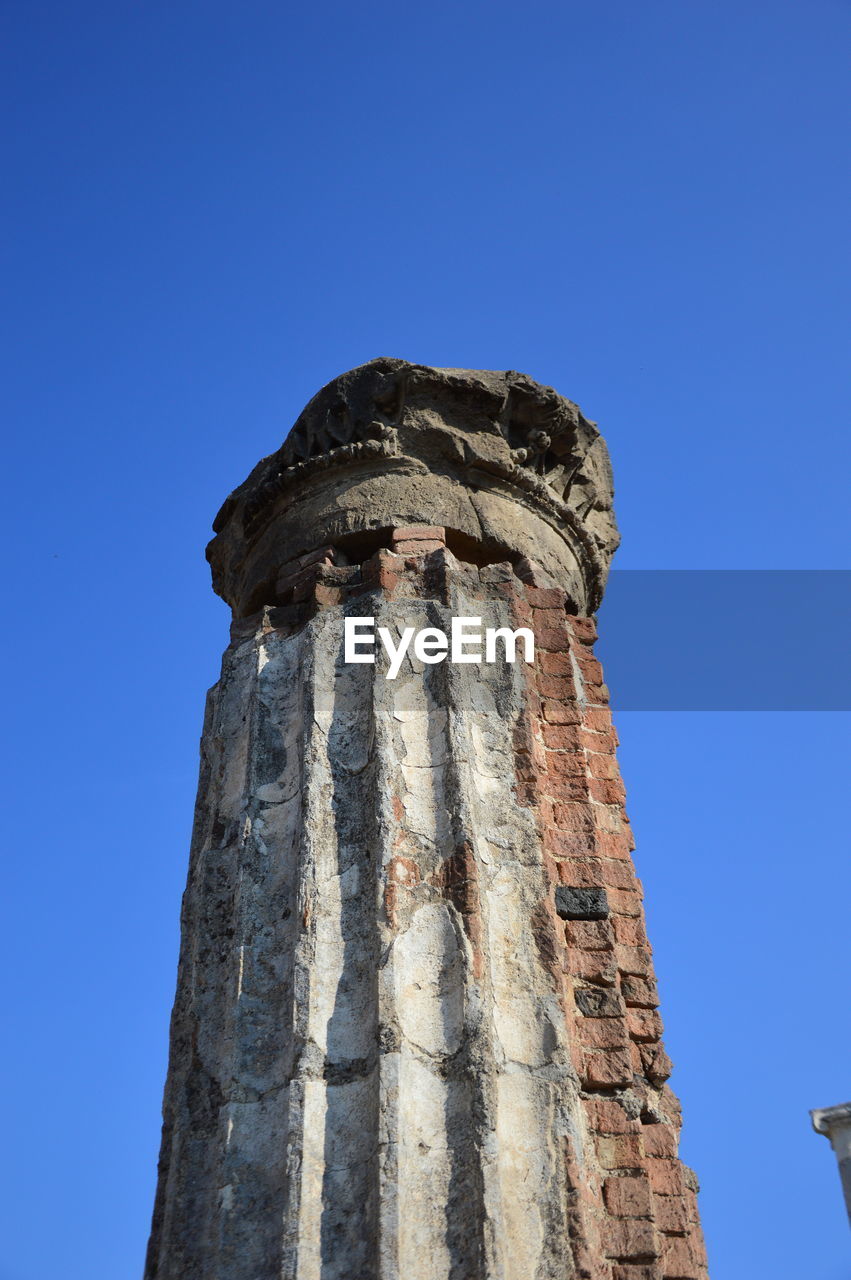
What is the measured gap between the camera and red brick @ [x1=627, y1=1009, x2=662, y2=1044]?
4.18 meters

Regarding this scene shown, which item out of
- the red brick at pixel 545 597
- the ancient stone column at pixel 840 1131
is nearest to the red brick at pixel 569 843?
the red brick at pixel 545 597

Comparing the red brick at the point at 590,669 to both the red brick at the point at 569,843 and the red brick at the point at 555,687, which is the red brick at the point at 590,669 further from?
the red brick at the point at 569,843

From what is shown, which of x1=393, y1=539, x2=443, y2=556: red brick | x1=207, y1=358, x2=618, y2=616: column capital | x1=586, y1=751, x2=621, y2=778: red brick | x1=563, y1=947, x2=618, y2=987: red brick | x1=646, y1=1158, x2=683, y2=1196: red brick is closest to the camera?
x1=646, y1=1158, x2=683, y2=1196: red brick

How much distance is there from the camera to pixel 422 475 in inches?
212

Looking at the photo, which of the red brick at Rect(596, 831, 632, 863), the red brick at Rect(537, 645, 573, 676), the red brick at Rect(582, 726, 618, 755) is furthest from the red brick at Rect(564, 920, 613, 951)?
the red brick at Rect(537, 645, 573, 676)

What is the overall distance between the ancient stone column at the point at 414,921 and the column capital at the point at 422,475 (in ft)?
0.05

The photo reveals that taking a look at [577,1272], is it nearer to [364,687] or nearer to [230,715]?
[364,687]

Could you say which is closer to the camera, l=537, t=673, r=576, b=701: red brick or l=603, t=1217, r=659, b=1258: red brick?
l=603, t=1217, r=659, b=1258: red brick

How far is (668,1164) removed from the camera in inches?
154

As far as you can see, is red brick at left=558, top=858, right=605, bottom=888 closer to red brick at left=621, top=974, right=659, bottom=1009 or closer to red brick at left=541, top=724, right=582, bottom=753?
red brick at left=621, top=974, right=659, bottom=1009

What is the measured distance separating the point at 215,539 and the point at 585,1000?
Result: 2987 millimetres

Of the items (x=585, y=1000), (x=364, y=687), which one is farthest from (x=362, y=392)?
(x=585, y=1000)

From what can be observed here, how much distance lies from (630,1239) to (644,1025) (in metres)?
0.75

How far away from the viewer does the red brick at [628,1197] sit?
3.65 meters
